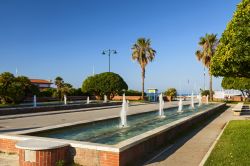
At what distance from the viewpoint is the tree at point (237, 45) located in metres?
12.8

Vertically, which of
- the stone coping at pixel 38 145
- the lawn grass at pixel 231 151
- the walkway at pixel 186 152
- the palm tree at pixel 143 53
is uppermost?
the palm tree at pixel 143 53

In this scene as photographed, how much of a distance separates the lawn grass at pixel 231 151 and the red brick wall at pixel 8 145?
519cm

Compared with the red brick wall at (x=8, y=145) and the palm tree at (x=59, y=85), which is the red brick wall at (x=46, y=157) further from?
the palm tree at (x=59, y=85)

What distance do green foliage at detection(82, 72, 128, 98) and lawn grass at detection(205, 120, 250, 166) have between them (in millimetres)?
36402

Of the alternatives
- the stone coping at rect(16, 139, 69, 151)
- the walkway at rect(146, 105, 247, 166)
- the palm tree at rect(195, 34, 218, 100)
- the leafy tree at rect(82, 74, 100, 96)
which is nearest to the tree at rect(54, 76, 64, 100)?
the leafy tree at rect(82, 74, 100, 96)

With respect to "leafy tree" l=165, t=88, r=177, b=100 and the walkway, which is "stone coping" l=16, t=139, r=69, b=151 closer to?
the walkway

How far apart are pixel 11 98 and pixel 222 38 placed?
75.3ft

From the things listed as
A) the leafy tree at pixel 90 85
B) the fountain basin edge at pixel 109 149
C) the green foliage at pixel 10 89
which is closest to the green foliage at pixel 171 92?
the leafy tree at pixel 90 85

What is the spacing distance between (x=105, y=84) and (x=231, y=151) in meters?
40.2

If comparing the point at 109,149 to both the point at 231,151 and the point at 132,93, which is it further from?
the point at 132,93

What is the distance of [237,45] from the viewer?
42.8ft

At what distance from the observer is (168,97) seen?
57344mm

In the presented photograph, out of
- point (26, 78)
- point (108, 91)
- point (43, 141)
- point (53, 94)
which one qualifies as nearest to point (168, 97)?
point (108, 91)

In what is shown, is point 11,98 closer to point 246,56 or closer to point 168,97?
point 246,56
